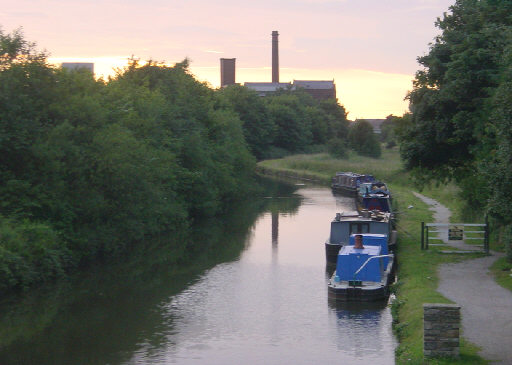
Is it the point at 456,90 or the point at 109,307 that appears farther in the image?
the point at 456,90

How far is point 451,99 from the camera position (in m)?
27.8

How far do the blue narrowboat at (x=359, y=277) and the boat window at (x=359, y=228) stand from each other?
565cm

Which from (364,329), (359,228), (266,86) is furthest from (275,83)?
(364,329)

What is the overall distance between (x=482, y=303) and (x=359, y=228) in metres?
11.8

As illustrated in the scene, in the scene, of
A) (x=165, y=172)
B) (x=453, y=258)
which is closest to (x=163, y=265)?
(x=165, y=172)

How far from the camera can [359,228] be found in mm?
30547

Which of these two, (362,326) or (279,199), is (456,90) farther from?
(279,199)

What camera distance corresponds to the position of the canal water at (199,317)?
1806 centimetres

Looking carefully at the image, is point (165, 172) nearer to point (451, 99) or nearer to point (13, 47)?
point (13, 47)

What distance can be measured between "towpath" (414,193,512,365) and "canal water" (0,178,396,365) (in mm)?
2097

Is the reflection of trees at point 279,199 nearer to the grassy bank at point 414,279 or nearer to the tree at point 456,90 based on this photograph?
the grassy bank at point 414,279

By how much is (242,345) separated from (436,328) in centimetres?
614

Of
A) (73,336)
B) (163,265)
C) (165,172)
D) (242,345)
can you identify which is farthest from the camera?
(165,172)

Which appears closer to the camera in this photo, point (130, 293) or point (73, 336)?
point (73, 336)
